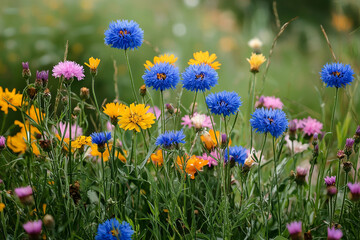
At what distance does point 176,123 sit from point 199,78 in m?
0.29

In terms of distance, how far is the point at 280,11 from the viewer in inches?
168

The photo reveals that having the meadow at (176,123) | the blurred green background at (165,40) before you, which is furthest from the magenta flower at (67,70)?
the blurred green background at (165,40)

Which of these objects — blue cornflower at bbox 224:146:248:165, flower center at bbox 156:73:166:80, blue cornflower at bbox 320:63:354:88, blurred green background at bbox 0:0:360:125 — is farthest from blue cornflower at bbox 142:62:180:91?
blurred green background at bbox 0:0:360:125

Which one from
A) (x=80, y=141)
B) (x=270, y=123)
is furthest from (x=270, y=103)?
(x=80, y=141)

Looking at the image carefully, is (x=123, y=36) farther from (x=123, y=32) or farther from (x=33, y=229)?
(x=33, y=229)

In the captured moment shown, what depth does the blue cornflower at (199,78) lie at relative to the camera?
858mm

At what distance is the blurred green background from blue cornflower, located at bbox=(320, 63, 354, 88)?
0.96 metres

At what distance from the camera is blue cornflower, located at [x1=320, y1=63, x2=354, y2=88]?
0.91m

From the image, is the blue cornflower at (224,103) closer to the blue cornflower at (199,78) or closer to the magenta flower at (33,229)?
the blue cornflower at (199,78)

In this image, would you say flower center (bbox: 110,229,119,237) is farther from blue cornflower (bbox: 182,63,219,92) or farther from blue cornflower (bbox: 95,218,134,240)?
blue cornflower (bbox: 182,63,219,92)

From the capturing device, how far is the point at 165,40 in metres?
3.10

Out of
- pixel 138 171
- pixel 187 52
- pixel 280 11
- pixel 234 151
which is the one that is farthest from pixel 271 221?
pixel 280 11

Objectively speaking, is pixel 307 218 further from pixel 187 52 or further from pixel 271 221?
pixel 187 52

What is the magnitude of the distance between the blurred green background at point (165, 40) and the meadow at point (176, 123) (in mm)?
13
